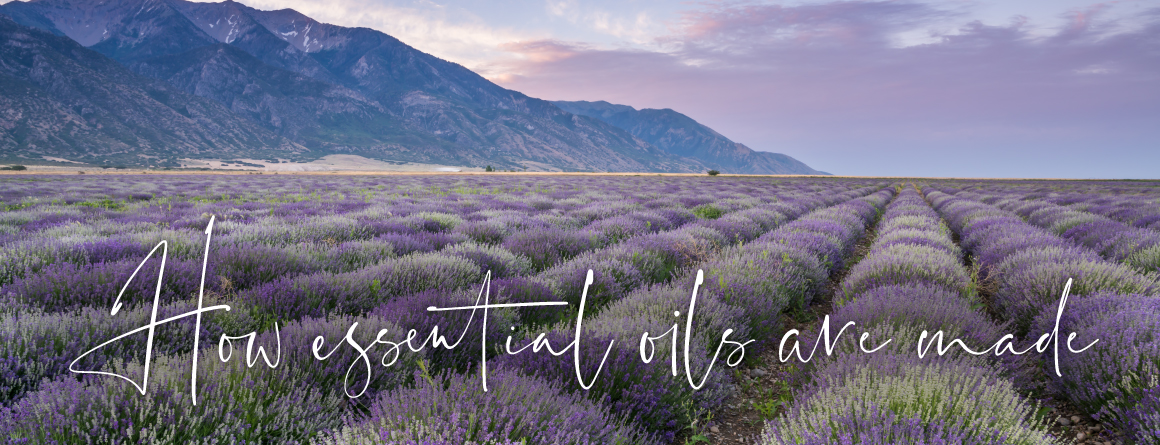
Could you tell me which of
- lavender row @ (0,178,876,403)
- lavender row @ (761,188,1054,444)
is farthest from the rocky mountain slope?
lavender row @ (761,188,1054,444)

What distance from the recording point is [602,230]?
25.1 feet

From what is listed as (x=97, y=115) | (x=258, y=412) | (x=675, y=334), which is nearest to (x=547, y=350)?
(x=675, y=334)

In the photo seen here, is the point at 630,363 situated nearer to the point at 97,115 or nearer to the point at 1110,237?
the point at 1110,237

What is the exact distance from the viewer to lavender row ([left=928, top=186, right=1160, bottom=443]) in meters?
2.27

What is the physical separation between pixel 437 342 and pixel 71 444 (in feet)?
4.80

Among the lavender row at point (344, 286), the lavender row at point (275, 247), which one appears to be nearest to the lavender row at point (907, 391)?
the lavender row at point (344, 286)

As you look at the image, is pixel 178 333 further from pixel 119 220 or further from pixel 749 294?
pixel 119 220

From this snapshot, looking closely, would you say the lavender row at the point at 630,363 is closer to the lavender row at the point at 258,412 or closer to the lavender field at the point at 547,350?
the lavender field at the point at 547,350

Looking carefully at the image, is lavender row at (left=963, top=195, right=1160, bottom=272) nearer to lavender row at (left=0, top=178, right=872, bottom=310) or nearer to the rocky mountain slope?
lavender row at (left=0, top=178, right=872, bottom=310)

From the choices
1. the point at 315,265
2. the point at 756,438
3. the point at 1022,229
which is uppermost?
the point at 1022,229

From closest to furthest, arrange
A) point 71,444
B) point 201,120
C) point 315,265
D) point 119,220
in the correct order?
point 71,444
point 315,265
point 119,220
point 201,120

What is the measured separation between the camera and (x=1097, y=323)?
9.47ft

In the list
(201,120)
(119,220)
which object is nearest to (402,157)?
(201,120)

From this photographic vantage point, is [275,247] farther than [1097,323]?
Yes
